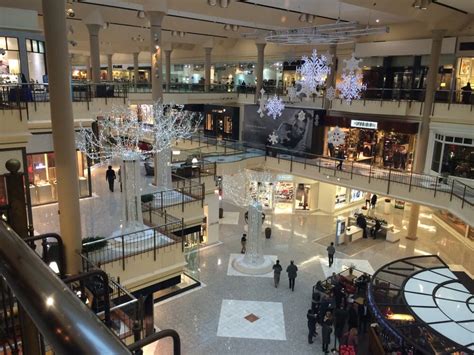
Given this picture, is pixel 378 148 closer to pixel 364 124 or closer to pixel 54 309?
pixel 364 124

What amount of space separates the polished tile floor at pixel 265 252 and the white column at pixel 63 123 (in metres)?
2.40

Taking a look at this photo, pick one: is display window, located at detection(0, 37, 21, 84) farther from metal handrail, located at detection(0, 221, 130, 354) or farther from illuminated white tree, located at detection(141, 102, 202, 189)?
metal handrail, located at detection(0, 221, 130, 354)

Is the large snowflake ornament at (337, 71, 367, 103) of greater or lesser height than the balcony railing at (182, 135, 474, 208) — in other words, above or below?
above

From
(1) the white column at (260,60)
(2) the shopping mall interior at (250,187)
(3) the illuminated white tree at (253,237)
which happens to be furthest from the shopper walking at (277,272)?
(1) the white column at (260,60)

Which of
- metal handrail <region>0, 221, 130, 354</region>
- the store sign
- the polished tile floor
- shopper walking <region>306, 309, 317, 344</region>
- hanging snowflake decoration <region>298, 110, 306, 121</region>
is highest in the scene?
metal handrail <region>0, 221, 130, 354</region>

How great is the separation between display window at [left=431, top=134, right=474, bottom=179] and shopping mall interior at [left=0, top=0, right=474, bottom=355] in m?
0.06

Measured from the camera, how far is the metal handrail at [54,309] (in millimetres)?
569

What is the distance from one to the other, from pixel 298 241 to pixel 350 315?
7210mm

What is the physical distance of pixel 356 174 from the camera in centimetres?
1736

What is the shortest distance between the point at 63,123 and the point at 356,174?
12632 mm

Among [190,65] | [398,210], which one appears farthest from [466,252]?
[190,65]

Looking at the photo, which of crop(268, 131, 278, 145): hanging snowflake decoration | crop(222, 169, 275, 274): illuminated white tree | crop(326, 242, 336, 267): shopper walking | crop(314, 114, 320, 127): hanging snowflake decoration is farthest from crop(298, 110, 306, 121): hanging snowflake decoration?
crop(326, 242, 336, 267): shopper walking

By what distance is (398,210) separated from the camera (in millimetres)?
22938

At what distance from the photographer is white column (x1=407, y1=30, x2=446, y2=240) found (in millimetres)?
17047
